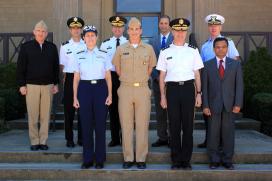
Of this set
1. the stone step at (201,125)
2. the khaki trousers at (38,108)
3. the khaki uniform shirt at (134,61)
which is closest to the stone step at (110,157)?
the khaki trousers at (38,108)

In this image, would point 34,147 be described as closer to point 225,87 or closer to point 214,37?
point 225,87

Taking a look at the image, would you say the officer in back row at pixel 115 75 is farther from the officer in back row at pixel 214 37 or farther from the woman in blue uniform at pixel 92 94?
the officer in back row at pixel 214 37

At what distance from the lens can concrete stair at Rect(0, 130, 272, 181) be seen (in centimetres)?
662

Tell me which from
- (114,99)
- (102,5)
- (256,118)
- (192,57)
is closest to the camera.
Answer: (192,57)

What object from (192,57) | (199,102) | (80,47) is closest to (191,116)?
(199,102)

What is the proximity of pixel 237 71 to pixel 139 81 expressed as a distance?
1.39 m

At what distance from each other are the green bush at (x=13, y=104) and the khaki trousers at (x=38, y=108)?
3.00 meters

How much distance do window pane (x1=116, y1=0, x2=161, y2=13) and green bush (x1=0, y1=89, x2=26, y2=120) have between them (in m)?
4.75

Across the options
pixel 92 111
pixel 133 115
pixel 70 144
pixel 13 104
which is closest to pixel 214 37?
pixel 133 115

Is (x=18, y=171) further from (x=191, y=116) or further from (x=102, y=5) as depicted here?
(x=102, y=5)

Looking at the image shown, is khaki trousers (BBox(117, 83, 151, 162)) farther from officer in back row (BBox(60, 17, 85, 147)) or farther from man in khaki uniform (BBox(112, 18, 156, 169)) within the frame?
officer in back row (BBox(60, 17, 85, 147))

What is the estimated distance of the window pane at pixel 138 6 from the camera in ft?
46.4

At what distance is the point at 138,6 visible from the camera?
14250mm

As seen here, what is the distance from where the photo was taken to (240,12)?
13797mm
